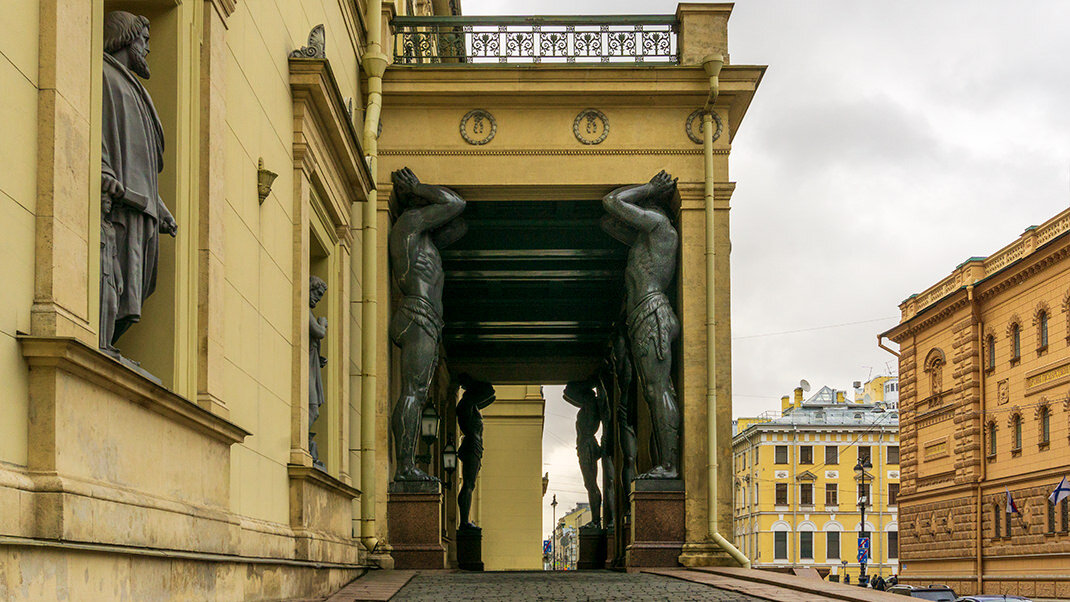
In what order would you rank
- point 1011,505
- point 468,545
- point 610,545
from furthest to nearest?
point 1011,505 < point 468,545 < point 610,545

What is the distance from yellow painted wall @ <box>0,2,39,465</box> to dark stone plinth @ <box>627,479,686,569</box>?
33.9 ft

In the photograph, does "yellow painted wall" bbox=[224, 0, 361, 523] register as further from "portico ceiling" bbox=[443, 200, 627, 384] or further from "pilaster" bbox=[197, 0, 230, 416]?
"portico ceiling" bbox=[443, 200, 627, 384]

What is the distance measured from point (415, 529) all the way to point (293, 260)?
4.92 m

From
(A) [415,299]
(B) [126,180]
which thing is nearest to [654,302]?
(A) [415,299]

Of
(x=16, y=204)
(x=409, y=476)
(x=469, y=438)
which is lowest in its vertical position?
(x=409, y=476)

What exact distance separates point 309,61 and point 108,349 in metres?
4.99

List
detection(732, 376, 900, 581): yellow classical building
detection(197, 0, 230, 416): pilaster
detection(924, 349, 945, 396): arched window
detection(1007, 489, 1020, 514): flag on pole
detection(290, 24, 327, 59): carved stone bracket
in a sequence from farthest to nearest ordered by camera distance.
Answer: detection(732, 376, 900, 581): yellow classical building, detection(924, 349, 945, 396): arched window, detection(1007, 489, 1020, 514): flag on pole, detection(290, 24, 327, 59): carved stone bracket, detection(197, 0, 230, 416): pilaster

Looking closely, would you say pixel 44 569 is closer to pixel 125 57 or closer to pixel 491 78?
pixel 125 57

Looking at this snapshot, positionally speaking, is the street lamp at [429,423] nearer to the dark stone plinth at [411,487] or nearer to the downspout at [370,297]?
the dark stone plinth at [411,487]

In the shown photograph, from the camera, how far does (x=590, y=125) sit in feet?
50.0

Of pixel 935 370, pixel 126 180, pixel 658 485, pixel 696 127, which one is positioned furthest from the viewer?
pixel 935 370

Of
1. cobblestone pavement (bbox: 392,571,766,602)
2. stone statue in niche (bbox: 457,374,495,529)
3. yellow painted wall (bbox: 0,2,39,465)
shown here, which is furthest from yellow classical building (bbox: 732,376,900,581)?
yellow painted wall (bbox: 0,2,39,465)

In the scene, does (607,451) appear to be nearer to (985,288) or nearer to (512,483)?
(512,483)

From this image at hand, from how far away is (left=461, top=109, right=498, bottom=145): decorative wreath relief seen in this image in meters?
15.2
